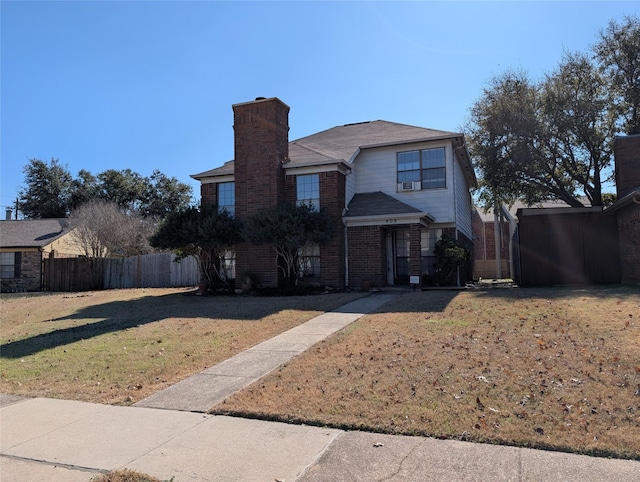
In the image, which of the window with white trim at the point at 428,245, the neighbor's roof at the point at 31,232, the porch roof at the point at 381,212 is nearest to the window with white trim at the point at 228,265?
the porch roof at the point at 381,212

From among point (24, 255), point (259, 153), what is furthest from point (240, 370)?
point (24, 255)

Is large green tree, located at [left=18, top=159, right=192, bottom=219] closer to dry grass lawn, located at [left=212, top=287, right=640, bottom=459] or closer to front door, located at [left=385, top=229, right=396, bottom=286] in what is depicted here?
front door, located at [left=385, top=229, right=396, bottom=286]

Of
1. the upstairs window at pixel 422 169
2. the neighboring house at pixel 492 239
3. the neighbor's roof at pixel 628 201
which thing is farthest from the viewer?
the neighboring house at pixel 492 239

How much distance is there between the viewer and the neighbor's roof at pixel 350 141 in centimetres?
1783

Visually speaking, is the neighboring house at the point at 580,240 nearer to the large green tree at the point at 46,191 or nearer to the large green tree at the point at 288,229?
the large green tree at the point at 288,229

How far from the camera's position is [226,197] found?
19500 millimetres

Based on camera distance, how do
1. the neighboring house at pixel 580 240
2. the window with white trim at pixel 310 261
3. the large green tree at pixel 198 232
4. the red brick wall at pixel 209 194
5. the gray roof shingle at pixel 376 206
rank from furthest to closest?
1. the red brick wall at pixel 209 194
2. the window with white trim at pixel 310 261
3. the large green tree at pixel 198 232
4. the gray roof shingle at pixel 376 206
5. the neighboring house at pixel 580 240

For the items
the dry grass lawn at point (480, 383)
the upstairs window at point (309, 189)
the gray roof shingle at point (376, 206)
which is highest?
the upstairs window at point (309, 189)

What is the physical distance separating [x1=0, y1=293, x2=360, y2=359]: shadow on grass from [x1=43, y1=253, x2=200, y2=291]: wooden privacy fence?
7435 mm

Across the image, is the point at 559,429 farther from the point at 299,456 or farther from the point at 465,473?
the point at 299,456

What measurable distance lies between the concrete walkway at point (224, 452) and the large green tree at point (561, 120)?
2074 centimetres

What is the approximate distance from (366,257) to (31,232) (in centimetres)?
2281

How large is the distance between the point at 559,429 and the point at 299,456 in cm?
247

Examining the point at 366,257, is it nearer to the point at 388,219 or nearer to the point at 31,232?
the point at 388,219
